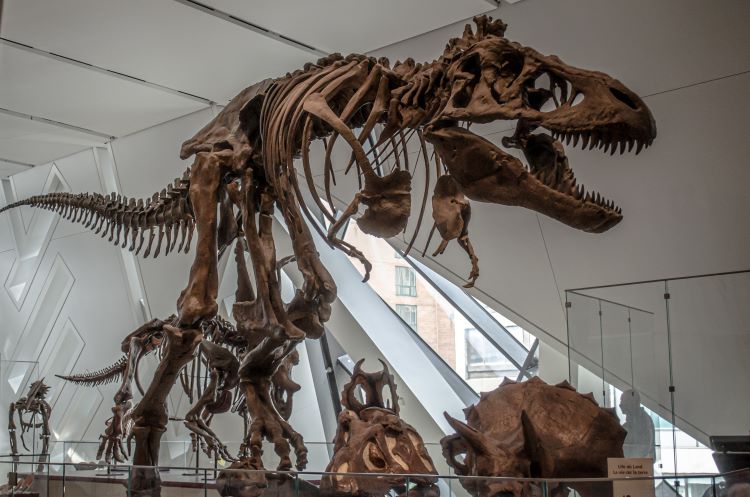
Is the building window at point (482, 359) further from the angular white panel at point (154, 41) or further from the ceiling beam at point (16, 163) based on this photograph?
the ceiling beam at point (16, 163)

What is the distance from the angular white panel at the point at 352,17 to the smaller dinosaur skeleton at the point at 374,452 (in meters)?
4.49

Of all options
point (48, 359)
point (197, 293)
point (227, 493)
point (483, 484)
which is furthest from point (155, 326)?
point (48, 359)

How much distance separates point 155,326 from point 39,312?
8.58 m

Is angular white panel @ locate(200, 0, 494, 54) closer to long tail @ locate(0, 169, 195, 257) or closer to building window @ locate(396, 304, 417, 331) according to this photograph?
long tail @ locate(0, 169, 195, 257)

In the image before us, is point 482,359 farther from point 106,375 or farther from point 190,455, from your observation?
point 106,375

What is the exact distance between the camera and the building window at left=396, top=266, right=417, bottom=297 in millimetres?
12539

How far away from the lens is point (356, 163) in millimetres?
4879

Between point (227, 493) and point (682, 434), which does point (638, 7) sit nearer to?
point (682, 434)

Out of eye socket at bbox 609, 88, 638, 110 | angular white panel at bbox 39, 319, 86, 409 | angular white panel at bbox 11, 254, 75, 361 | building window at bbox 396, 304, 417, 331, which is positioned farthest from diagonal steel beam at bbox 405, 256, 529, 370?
eye socket at bbox 609, 88, 638, 110

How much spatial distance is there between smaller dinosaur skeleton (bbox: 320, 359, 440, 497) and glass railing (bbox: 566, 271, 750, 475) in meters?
1.62

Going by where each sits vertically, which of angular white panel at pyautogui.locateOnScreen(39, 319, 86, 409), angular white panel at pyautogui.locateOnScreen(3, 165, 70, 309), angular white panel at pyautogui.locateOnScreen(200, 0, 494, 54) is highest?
angular white panel at pyautogui.locateOnScreen(200, 0, 494, 54)

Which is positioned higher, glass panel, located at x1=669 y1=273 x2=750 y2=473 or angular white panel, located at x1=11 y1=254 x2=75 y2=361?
angular white panel, located at x1=11 y1=254 x2=75 y2=361

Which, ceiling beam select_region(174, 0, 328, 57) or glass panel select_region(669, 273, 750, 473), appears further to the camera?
ceiling beam select_region(174, 0, 328, 57)

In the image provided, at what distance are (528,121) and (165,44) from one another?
645cm
